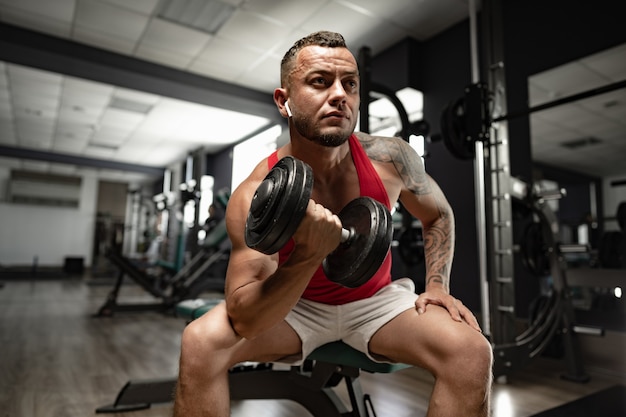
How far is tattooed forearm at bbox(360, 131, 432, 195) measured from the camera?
41.9 inches

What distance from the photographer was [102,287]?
7.03m

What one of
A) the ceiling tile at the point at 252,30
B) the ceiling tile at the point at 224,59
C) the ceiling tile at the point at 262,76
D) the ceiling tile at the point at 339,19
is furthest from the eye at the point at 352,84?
the ceiling tile at the point at 224,59

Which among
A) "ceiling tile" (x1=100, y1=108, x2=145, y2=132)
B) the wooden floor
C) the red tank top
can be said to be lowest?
the wooden floor

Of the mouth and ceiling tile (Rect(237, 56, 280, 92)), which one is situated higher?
ceiling tile (Rect(237, 56, 280, 92))

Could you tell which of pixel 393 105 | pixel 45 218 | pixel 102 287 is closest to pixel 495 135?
pixel 393 105

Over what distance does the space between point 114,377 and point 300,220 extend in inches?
73.8

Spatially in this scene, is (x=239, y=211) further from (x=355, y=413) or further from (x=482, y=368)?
(x=355, y=413)

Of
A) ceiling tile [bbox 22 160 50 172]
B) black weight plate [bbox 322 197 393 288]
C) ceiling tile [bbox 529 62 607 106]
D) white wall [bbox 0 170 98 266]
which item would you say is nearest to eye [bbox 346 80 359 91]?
black weight plate [bbox 322 197 393 288]

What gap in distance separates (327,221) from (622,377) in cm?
234

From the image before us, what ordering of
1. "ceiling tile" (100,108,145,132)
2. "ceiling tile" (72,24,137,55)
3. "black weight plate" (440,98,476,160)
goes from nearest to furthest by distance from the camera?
"black weight plate" (440,98,476,160) < "ceiling tile" (72,24,137,55) < "ceiling tile" (100,108,145,132)

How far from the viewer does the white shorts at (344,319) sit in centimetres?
97

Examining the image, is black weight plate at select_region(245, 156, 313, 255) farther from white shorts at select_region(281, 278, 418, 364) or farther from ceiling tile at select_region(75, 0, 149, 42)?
ceiling tile at select_region(75, 0, 149, 42)

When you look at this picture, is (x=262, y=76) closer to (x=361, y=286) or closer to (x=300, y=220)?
(x=361, y=286)

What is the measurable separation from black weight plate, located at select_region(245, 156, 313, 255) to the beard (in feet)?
0.59
